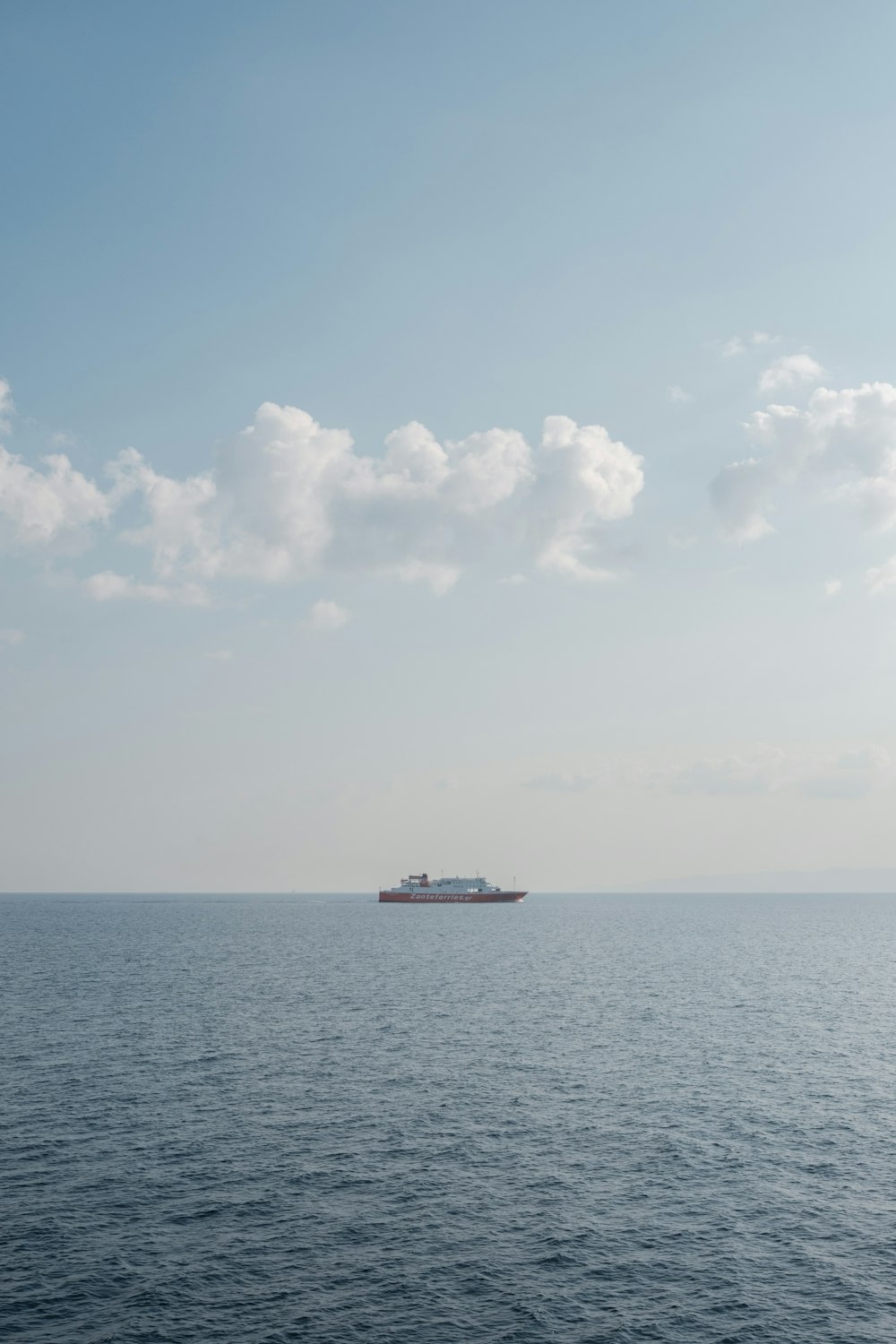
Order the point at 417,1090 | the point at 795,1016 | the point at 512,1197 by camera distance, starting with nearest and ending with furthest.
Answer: the point at 512,1197
the point at 417,1090
the point at 795,1016

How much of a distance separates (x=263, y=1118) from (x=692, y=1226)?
34.5 metres

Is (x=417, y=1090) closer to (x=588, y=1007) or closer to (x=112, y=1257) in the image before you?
(x=112, y=1257)

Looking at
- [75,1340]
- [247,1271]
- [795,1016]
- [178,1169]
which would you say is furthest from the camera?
[795,1016]

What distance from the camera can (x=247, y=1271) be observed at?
4684 centimetres

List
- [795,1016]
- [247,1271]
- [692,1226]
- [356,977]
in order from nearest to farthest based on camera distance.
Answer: [247,1271], [692,1226], [795,1016], [356,977]

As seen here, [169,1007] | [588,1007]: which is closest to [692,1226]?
[588,1007]

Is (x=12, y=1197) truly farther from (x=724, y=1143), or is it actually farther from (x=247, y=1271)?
(x=724, y=1143)

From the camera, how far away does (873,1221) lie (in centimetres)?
5381

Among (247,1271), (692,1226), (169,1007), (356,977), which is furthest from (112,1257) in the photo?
(356,977)

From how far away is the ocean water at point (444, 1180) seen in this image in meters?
43.4

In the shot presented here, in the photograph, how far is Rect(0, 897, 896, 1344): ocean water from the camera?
142 feet

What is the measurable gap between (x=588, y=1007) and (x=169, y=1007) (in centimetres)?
5882

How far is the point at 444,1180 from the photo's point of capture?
5953cm

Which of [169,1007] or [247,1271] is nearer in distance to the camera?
[247,1271]
